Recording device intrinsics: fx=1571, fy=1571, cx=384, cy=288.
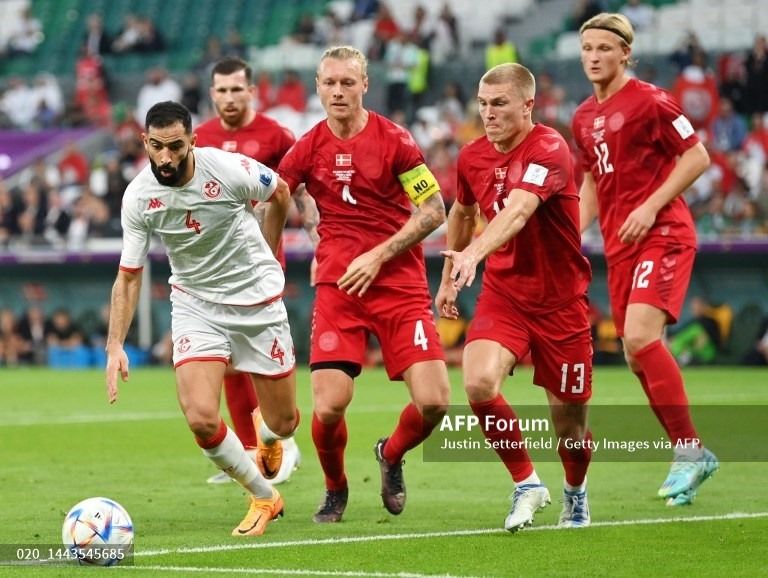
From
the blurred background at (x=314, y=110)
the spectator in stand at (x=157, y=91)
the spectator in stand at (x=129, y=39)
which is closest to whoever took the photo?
the blurred background at (x=314, y=110)

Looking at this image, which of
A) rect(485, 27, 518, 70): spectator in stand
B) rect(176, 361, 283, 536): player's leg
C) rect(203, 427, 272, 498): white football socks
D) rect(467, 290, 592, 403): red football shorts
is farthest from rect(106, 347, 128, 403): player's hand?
rect(485, 27, 518, 70): spectator in stand

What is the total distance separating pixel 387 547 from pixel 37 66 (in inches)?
1100

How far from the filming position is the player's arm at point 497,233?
7230mm

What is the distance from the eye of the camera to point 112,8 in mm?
34406

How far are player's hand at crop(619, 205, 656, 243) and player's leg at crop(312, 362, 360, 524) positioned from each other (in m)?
1.73

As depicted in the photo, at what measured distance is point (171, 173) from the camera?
7.86m

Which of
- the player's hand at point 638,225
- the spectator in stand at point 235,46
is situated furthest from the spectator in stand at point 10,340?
the player's hand at point 638,225

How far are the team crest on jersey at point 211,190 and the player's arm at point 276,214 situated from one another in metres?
0.41

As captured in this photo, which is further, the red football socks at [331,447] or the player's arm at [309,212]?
the player's arm at [309,212]

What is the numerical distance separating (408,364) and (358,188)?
3.27ft

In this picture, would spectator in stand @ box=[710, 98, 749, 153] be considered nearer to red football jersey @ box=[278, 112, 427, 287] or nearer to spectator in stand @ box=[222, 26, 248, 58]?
spectator in stand @ box=[222, 26, 248, 58]

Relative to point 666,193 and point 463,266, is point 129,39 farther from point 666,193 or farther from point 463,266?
point 463,266

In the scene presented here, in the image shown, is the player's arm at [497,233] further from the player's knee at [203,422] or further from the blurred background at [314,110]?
the blurred background at [314,110]

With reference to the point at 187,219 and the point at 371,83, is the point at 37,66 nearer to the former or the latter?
the point at 371,83
